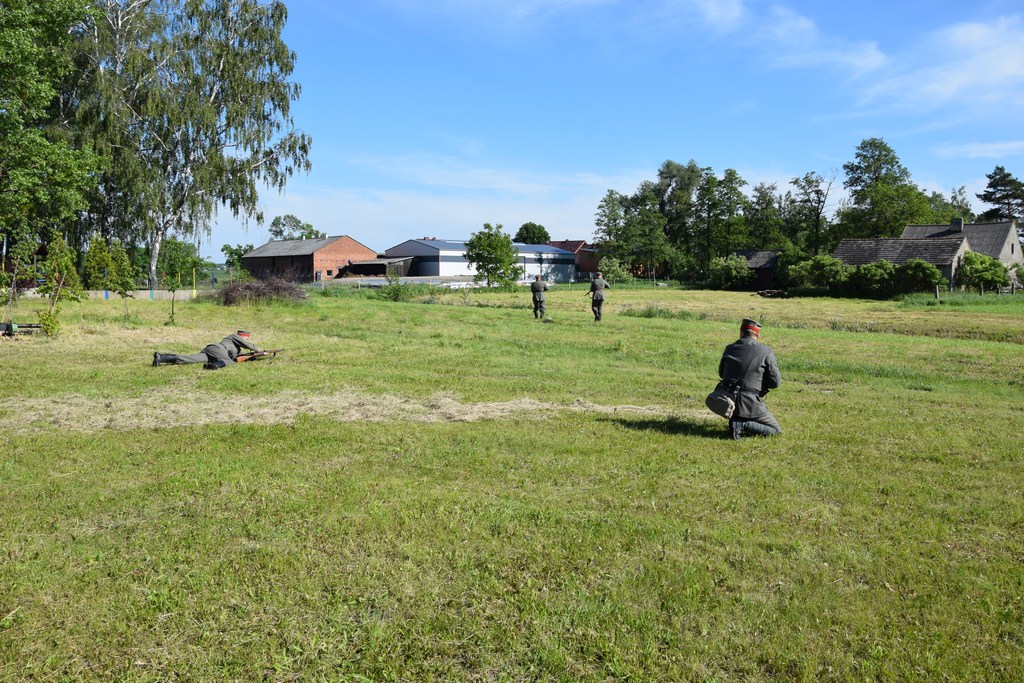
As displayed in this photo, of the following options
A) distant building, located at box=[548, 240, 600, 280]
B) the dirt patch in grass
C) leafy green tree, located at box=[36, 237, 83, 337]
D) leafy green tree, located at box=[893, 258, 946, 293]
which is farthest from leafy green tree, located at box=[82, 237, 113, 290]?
distant building, located at box=[548, 240, 600, 280]

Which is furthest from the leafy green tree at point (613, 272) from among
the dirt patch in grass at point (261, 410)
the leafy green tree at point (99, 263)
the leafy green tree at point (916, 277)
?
the dirt patch in grass at point (261, 410)

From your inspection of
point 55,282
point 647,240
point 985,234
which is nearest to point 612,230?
point 647,240

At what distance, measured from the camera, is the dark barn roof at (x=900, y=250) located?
159 feet

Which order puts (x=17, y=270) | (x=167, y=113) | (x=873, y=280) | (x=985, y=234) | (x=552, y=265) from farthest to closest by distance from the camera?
(x=552, y=265), (x=985, y=234), (x=873, y=280), (x=167, y=113), (x=17, y=270)

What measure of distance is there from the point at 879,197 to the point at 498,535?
74131 mm

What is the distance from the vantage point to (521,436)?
331 inches

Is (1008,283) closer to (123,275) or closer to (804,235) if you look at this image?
(804,235)

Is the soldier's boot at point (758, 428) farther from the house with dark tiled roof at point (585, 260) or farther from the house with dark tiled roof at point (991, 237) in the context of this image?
the house with dark tiled roof at point (585, 260)

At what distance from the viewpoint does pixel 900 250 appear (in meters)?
50.6

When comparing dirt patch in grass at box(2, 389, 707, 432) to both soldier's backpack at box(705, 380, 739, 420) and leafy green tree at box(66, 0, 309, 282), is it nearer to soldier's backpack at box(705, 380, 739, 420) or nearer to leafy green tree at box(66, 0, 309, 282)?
soldier's backpack at box(705, 380, 739, 420)

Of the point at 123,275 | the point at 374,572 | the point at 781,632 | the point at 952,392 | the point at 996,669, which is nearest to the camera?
the point at 996,669

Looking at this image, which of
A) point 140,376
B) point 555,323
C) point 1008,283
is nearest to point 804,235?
point 1008,283

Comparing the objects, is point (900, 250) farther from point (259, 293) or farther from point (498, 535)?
point (498, 535)

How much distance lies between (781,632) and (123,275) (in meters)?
23.7
